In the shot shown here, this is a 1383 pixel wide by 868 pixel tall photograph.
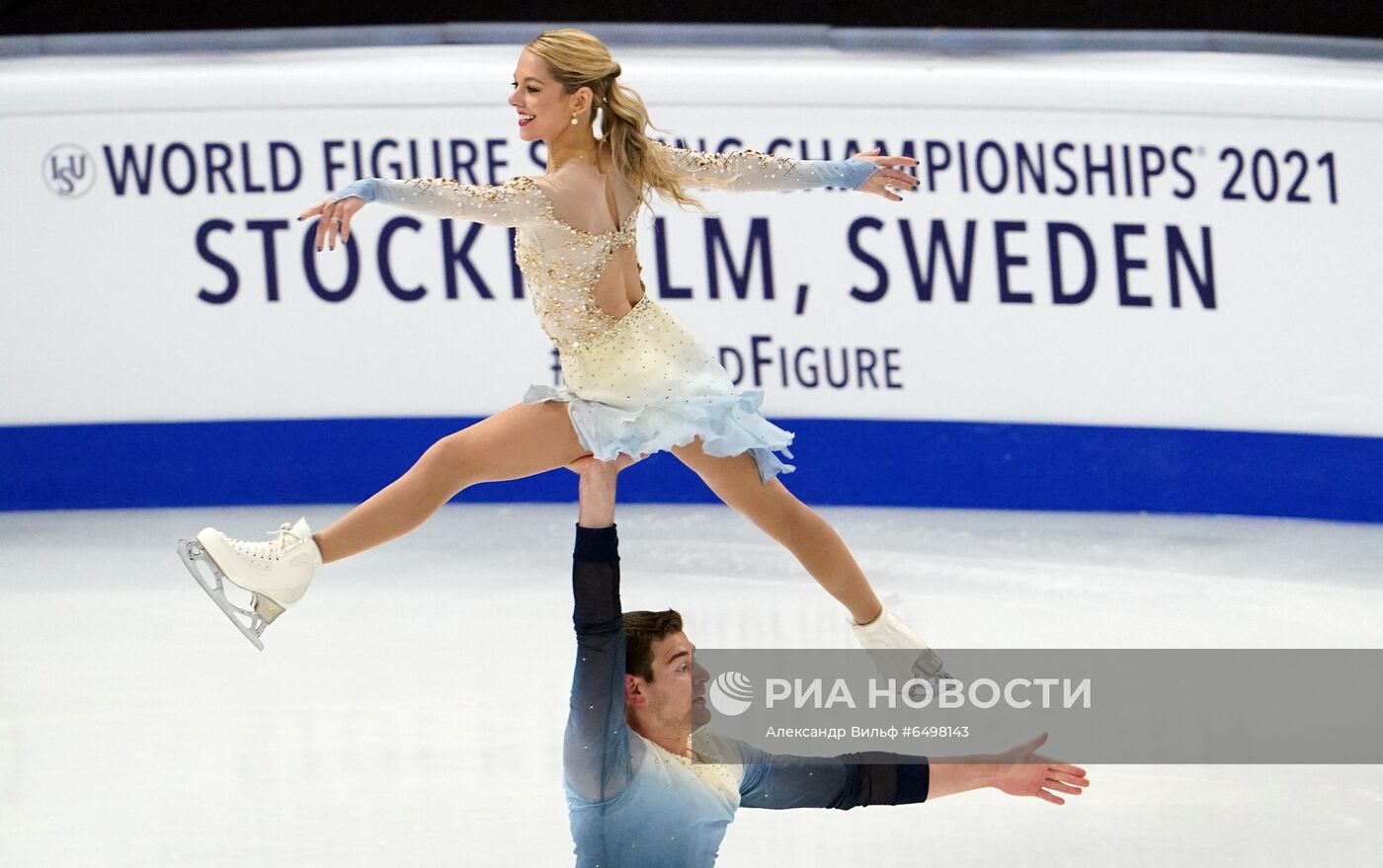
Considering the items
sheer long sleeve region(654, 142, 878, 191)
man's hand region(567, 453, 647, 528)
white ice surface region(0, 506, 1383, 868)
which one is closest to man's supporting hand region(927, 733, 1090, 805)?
man's hand region(567, 453, 647, 528)

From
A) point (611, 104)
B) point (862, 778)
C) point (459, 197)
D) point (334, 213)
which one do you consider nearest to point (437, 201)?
point (459, 197)

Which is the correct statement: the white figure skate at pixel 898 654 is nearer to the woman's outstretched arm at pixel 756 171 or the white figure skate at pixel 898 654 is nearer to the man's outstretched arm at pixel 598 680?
the woman's outstretched arm at pixel 756 171

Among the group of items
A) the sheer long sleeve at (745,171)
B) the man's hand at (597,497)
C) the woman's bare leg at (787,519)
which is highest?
the sheer long sleeve at (745,171)

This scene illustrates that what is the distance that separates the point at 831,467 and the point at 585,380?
3.13m

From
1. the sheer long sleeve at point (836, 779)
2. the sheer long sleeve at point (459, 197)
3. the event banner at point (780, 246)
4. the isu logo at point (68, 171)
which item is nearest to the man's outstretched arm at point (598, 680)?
the sheer long sleeve at point (836, 779)

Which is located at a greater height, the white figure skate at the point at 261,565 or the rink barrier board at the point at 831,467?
the rink barrier board at the point at 831,467

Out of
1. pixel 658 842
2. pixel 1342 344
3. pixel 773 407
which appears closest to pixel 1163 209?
pixel 1342 344

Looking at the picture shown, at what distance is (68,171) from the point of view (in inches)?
245

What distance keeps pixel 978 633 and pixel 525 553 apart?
1.49 m

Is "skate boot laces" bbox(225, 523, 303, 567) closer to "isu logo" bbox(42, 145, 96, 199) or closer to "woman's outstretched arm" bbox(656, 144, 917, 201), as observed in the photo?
"woman's outstretched arm" bbox(656, 144, 917, 201)

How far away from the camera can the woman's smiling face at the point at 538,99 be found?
324 centimetres

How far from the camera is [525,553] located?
18.9 feet

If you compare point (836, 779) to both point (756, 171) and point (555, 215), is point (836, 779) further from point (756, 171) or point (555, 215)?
point (756, 171)

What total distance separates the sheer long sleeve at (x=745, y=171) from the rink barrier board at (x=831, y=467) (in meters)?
2.86
